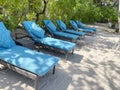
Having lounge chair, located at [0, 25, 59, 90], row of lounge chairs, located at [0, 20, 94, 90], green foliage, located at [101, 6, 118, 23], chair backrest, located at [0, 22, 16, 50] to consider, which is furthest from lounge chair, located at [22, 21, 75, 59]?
green foliage, located at [101, 6, 118, 23]

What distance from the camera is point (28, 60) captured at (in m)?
4.18

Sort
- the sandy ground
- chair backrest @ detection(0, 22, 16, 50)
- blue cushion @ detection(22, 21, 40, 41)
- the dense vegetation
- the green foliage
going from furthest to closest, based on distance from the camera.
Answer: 1. the green foliage
2. the dense vegetation
3. blue cushion @ detection(22, 21, 40, 41)
4. chair backrest @ detection(0, 22, 16, 50)
5. the sandy ground

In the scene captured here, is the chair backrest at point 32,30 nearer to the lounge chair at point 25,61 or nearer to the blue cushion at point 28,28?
the blue cushion at point 28,28

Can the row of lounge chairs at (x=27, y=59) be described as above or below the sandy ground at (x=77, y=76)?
above

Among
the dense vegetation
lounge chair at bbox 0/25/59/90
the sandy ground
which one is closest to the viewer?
lounge chair at bbox 0/25/59/90

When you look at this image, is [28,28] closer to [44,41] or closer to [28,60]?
[44,41]

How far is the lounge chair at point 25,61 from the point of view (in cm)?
381

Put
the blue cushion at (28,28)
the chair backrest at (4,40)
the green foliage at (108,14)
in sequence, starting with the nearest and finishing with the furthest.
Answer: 1. the chair backrest at (4,40)
2. the blue cushion at (28,28)
3. the green foliage at (108,14)

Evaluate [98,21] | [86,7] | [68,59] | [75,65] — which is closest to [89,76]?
[75,65]

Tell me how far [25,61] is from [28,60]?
91 mm

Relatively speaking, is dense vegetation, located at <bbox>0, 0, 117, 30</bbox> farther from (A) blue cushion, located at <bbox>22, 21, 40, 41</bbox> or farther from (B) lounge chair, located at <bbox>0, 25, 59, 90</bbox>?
(B) lounge chair, located at <bbox>0, 25, 59, 90</bbox>

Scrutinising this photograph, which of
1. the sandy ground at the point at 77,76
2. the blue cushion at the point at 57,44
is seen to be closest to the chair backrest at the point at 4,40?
the sandy ground at the point at 77,76

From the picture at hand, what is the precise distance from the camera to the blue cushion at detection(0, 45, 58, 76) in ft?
12.6

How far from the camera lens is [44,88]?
4016 mm
